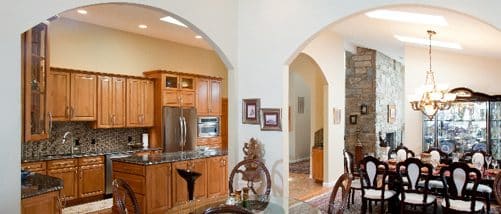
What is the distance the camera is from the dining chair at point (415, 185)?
5.00 m

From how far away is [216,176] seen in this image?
20.4 ft

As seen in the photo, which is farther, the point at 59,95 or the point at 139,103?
the point at 139,103

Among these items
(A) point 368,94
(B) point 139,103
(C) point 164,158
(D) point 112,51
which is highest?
(D) point 112,51

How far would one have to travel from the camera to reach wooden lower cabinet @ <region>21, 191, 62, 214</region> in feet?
9.70

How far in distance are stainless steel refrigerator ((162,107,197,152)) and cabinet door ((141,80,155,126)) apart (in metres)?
0.32

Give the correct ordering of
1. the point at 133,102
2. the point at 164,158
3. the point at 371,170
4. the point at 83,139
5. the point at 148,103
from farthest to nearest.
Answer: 1. the point at 148,103
2. the point at 133,102
3. the point at 83,139
4. the point at 164,158
5. the point at 371,170

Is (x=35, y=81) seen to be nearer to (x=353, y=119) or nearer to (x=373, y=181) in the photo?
(x=373, y=181)

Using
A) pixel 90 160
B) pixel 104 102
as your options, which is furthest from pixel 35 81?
pixel 104 102

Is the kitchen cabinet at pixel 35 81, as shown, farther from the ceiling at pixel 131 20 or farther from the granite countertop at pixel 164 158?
the ceiling at pixel 131 20

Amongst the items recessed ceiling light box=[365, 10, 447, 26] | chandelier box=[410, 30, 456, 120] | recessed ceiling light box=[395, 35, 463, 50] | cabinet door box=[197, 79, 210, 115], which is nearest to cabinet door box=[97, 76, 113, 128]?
cabinet door box=[197, 79, 210, 115]

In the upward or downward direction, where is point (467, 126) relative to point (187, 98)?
downward

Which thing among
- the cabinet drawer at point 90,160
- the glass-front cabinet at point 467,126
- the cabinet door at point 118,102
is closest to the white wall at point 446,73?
the glass-front cabinet at point 467,126

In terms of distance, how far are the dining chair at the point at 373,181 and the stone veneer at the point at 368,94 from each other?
4863 millimetres

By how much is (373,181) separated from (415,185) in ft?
1.87
